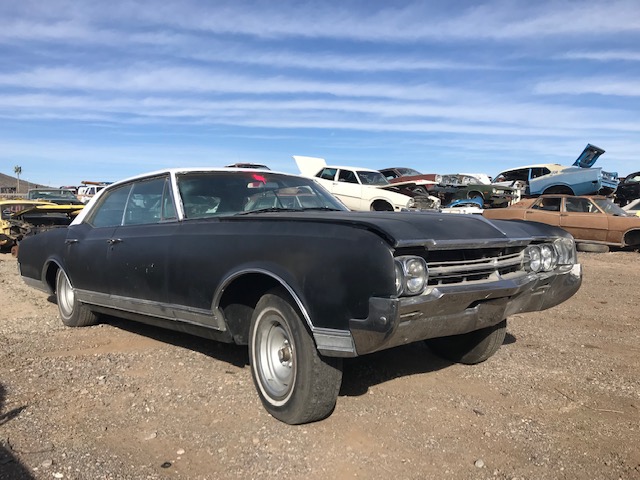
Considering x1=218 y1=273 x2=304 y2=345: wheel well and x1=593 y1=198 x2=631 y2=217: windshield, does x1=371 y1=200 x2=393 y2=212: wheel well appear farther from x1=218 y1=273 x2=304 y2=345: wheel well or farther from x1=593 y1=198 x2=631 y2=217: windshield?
x1=218 y1=273 x2=304 y2=345: wheel well

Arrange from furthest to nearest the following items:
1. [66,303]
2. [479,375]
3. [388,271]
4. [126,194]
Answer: [66,303]
[126,194]
[479,375]
[388,271]

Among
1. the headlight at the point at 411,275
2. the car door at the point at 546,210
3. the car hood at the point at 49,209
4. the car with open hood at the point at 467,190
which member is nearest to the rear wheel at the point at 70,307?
the headlight at the point at 411,275

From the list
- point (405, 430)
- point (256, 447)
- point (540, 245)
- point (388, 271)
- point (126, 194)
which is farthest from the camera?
→ point (126, 194)

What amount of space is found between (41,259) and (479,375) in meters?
4.62

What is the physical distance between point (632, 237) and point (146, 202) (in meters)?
12.0

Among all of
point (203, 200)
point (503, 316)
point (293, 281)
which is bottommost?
point (503, 316)

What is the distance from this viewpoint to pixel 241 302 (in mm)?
3568

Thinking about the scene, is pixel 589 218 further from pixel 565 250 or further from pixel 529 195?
pixel 565 250

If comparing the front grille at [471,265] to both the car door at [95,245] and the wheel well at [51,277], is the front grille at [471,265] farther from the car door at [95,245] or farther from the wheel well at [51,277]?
the wheel well at [51,277]

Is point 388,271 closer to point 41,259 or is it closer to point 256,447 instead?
point 256,447

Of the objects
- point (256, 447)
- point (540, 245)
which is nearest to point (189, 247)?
point (256, 447)

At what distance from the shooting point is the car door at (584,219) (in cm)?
1283

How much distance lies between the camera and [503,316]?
10.8 ft

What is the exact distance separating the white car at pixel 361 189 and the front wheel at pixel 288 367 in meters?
11.2
